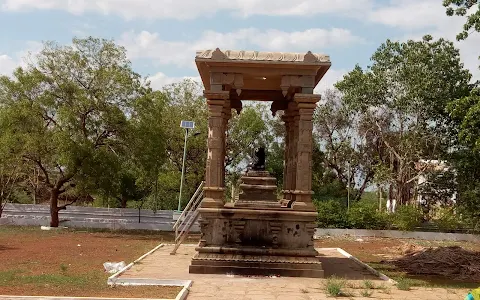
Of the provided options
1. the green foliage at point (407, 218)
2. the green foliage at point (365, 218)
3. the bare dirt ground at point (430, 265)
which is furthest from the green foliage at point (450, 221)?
the bare dirt ground at point (430, 265)

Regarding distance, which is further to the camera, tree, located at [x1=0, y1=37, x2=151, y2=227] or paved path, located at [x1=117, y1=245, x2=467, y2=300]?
tree, located at [x1=0, y1=37, x2=151, y2=227]

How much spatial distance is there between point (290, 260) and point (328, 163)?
26050 mm

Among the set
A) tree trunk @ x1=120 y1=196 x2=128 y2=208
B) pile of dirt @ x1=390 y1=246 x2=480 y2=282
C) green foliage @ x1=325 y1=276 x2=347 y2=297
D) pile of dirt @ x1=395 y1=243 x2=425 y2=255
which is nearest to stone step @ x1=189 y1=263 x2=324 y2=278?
green foliage @ x1=325 y1=276 x2=347 y2=297

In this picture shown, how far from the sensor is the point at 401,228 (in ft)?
85.8

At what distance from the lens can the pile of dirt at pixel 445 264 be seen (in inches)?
547

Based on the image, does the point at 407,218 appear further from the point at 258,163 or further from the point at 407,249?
the point at 258,163

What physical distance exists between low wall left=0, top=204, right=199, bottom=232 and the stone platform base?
1484cm

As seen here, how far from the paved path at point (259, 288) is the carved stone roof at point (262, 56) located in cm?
480

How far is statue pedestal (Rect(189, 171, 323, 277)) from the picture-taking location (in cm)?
1192

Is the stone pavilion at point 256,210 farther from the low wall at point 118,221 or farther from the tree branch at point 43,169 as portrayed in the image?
the tree branch at point 43,169

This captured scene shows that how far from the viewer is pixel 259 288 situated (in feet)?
33.4

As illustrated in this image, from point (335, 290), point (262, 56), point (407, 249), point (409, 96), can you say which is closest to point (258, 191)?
point (262, 56)

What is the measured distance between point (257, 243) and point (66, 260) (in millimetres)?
5166

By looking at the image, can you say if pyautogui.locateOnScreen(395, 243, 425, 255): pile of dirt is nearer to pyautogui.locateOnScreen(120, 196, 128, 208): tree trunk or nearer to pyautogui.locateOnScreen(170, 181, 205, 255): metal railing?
pyautogui.locateOnScreen(170, 181, 205, 255): metal railing
